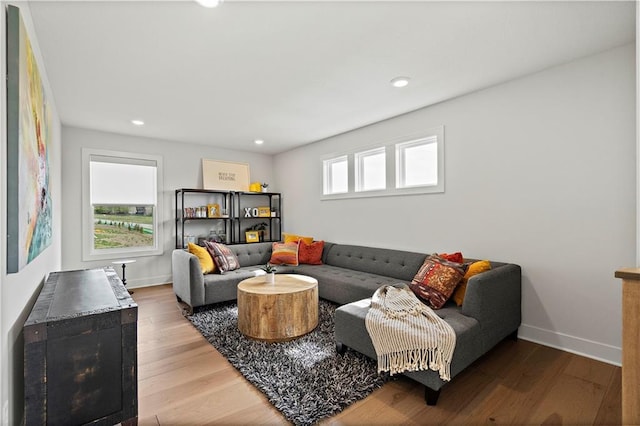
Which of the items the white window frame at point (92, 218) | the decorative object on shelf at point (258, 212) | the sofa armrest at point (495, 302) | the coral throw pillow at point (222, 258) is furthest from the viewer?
the decorative object on shelf at point (258, 212)

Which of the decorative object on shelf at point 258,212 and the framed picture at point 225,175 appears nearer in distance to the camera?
the framed picture at point 225,175

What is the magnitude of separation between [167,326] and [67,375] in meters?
1.95

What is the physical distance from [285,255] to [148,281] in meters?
2.33

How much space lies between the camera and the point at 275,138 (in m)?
5.04

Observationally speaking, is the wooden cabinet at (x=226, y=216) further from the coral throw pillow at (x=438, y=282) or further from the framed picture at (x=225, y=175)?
the coral throw pillow at (x=438, y=282)

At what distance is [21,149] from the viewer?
1429mm

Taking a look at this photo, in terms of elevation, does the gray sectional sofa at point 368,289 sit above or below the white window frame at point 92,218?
below

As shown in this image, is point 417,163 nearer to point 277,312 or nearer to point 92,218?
point 277,312

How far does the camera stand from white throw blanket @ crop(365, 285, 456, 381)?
1.90 metres

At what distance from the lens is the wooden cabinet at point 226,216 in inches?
205

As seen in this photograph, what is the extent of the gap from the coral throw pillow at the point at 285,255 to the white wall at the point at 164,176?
188cm

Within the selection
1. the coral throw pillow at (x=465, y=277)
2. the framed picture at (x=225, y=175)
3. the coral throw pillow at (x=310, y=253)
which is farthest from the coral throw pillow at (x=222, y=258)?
the coral throw pillow at (x=465, y=277)

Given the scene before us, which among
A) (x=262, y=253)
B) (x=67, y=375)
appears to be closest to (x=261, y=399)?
(x=67, y=375)

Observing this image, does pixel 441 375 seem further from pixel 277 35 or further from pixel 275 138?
pixel 275 138
